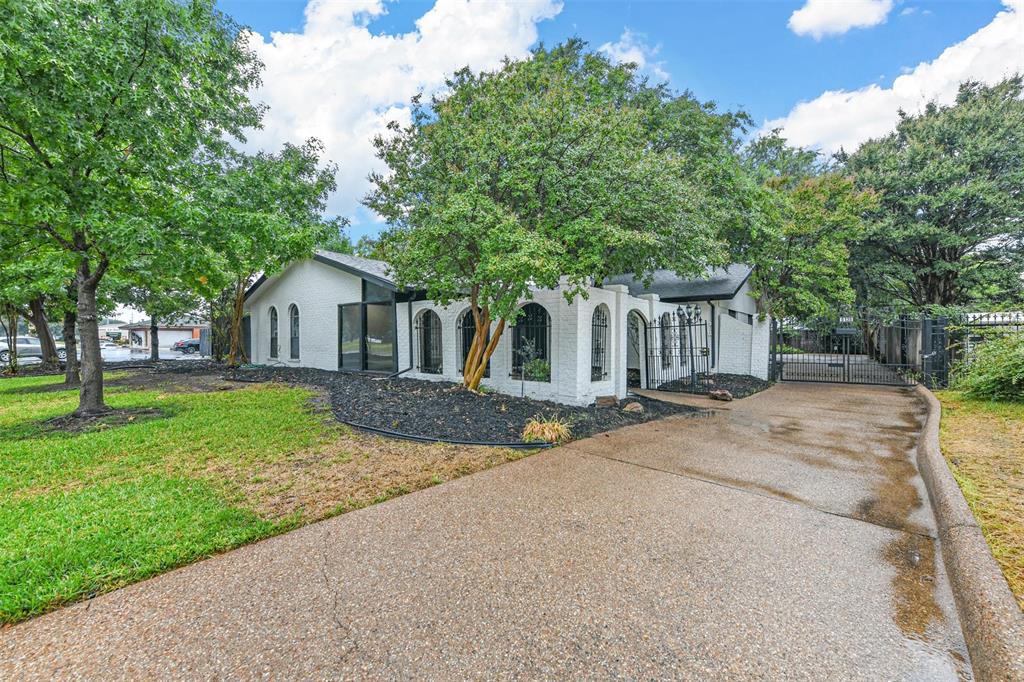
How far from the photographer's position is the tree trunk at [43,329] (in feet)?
51.7

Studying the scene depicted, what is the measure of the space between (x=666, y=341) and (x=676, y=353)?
0.88 m

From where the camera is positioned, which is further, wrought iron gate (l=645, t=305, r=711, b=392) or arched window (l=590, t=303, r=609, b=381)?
wrought iron gate (l=645, t=305, r=711, b=392)

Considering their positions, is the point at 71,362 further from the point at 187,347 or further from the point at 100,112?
the point at 187,347

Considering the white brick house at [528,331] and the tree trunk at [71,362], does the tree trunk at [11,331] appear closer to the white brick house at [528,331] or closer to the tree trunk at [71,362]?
the tree trunk at [71,362]

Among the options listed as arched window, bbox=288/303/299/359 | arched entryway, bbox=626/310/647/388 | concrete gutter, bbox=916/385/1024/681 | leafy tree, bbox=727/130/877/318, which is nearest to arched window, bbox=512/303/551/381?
arched entryway, bbox=626/310/647/388

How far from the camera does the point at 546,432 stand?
5.95 metres

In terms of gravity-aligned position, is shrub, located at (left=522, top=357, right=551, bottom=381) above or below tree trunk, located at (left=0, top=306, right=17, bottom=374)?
below

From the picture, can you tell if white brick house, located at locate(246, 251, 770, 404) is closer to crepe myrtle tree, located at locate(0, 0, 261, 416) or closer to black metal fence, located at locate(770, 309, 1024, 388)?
black metal fence, located at locate(770, 309, 1024, 388)

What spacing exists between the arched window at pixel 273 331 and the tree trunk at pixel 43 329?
7.44 metres

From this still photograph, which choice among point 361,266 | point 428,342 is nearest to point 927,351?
point 428,342

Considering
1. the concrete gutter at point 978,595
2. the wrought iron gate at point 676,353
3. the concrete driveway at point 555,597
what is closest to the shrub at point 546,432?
the concrete driveway at point 555,597

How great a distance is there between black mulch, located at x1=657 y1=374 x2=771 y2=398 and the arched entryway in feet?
2.17

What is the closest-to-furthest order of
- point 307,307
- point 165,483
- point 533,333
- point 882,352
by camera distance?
point 165,483 < point 533,333 < point 307,307 < point 882,352

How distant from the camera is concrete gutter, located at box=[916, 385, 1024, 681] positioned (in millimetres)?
1897
